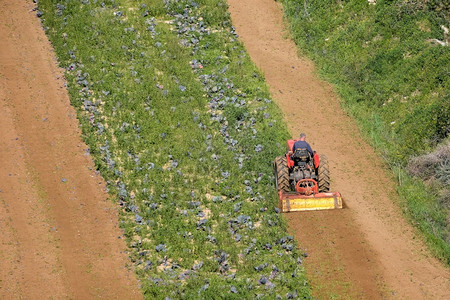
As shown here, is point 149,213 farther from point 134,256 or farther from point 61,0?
point 61,0

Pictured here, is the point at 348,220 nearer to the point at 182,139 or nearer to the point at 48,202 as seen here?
the point at 182,139

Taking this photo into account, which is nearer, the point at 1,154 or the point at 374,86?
the point at 1,154

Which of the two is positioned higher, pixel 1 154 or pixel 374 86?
pixel 374 86

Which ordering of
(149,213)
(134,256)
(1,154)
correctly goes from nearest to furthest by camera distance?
(134,256)
(149,213)
(1,154)

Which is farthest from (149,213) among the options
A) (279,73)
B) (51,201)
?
(279,73)

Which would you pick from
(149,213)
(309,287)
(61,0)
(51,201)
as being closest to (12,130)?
(51,201)

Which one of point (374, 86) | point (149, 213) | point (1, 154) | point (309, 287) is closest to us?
point (309, 287)
